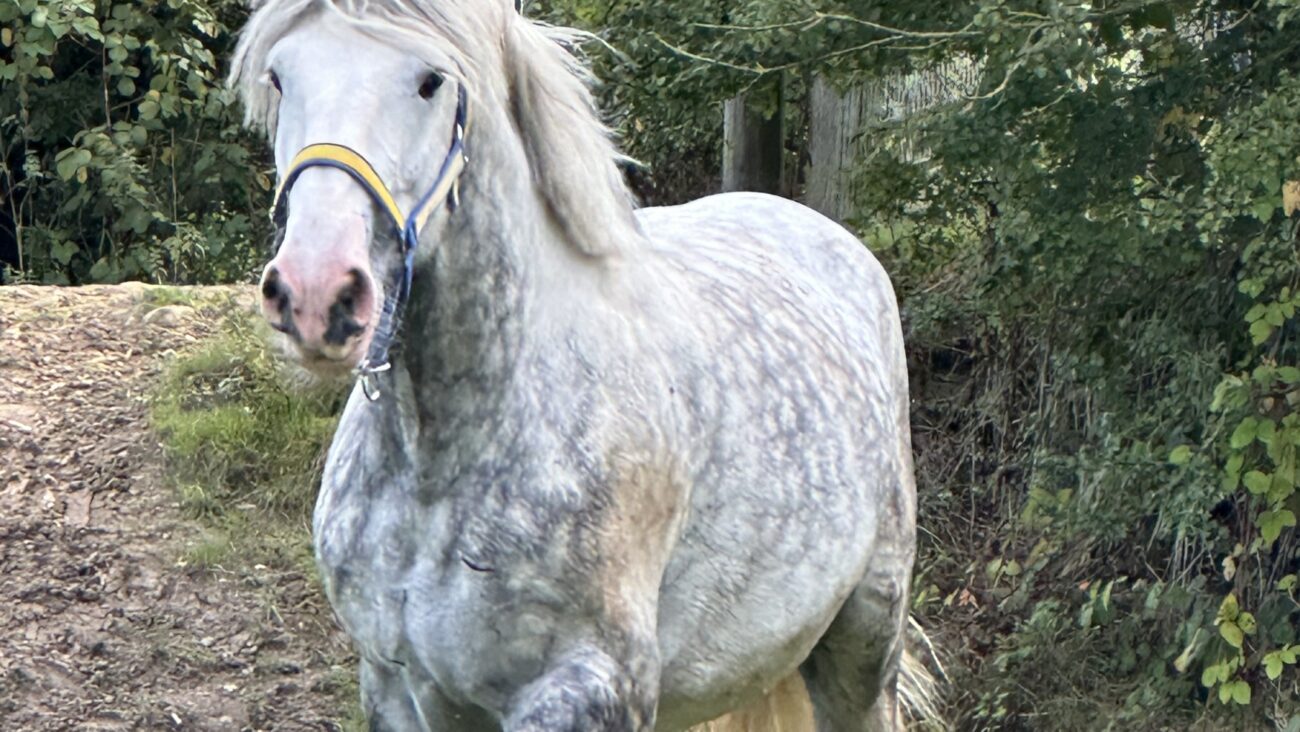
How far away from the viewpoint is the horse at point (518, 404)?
2.32 m

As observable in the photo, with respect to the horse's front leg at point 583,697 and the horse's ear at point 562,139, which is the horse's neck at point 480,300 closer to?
the horse's ear at point 562,139

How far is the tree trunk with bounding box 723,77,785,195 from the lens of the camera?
663cm

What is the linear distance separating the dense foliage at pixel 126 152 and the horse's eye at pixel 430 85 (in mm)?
5192

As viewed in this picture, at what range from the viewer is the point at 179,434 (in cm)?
577

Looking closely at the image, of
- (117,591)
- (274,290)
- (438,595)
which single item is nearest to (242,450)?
(117,591)

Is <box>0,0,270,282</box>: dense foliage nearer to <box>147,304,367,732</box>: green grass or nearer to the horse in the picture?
<box>147,304,367,732</box>: green grass

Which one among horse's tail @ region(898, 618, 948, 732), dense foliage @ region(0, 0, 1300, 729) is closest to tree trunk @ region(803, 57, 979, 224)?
dense foliage @ region(0, 0, 1300, 729)

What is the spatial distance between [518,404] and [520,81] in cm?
48

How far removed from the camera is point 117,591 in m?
5.28

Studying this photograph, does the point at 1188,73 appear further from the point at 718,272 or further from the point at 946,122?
the point at 718,272

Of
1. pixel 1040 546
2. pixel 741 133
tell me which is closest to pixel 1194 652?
pixel 1040 546

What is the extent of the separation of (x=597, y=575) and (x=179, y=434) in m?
3.44

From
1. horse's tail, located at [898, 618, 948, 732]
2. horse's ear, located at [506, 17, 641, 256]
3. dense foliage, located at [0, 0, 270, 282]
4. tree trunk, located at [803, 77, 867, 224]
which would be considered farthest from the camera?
dense foliage, located at [0, 0, 270, 282]

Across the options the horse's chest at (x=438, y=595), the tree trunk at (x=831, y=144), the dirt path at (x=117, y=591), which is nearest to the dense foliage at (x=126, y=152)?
the dirt path at (x=117, y=591)
